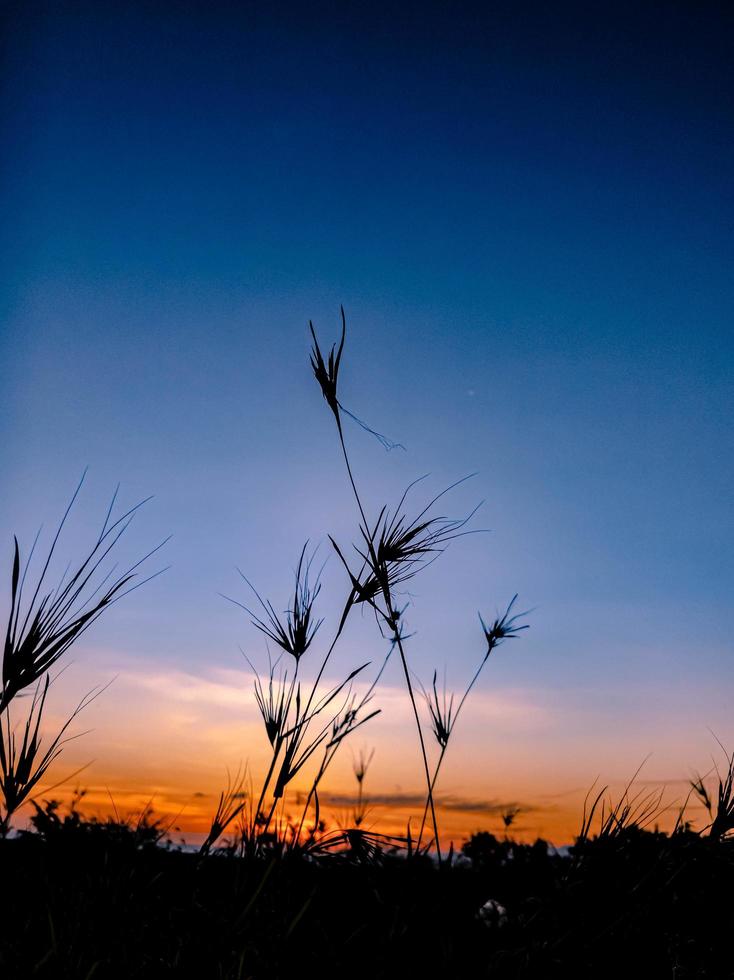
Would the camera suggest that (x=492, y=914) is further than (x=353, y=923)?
No

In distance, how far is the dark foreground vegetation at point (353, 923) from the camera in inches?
73.7

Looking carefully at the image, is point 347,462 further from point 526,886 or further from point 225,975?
point 526,886

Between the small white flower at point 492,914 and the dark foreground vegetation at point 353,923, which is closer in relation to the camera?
the dark foreground vegetation at point 353,923

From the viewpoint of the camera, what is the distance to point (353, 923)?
122 inches

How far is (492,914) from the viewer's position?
2.84m

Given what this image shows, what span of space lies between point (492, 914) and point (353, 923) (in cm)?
60

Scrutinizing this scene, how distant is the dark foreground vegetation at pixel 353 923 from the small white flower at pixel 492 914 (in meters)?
0.03

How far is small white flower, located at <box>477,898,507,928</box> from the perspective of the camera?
2696 mm

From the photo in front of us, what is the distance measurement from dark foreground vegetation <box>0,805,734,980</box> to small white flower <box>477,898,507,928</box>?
0.03m

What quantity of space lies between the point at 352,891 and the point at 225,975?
134 centimetres

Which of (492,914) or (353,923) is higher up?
(492,914)

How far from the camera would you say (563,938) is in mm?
1946

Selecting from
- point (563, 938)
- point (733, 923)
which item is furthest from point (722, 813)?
point (563, 938)

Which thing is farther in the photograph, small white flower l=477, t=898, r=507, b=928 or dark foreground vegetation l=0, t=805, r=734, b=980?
small white flower l=477, t=898, r=507, b=928
